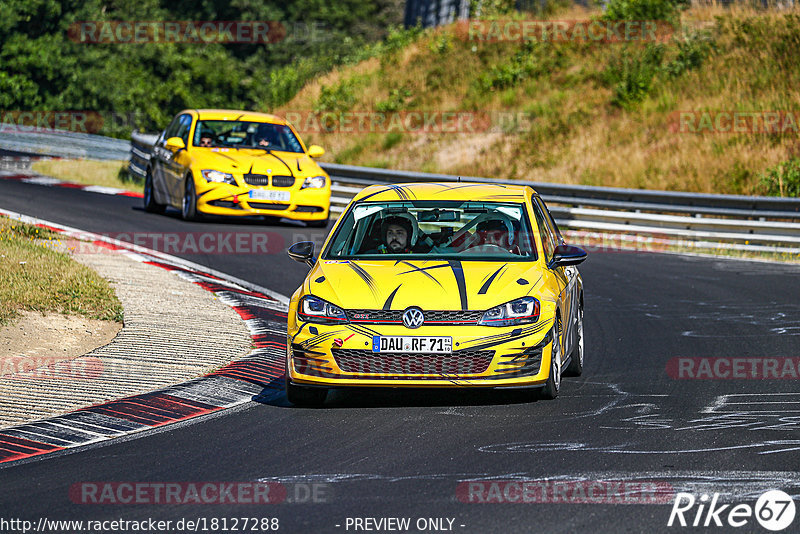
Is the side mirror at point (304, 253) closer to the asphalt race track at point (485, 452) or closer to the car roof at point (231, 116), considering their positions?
the asphalt race track at point (485, 452)

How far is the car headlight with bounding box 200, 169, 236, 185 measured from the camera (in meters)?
18.6

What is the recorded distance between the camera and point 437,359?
26.3ft

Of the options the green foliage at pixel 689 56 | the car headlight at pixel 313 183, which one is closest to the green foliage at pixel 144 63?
the green foliage at pixel 689 56

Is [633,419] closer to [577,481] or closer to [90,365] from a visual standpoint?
[577,481]

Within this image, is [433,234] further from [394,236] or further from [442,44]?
[442,44]

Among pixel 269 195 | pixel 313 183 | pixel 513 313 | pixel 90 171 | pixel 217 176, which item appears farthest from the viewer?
pixel 90 171

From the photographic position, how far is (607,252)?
62.3ft

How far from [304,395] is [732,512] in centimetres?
351

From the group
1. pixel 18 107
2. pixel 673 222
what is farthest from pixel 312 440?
pixel 18 107

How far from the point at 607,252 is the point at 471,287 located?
1100cm

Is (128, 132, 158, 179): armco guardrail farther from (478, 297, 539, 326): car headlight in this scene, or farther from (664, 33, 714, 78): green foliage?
(478, 297, 539, 326): car headlight

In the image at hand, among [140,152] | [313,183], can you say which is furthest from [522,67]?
[313,183]

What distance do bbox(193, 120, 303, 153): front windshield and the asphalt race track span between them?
972cm

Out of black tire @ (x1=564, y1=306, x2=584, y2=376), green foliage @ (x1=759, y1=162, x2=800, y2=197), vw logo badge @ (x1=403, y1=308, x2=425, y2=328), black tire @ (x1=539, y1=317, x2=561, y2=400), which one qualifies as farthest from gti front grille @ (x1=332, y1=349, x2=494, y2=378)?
green foliage @ (x1=759, y1=162, x2=800, y2=197)
